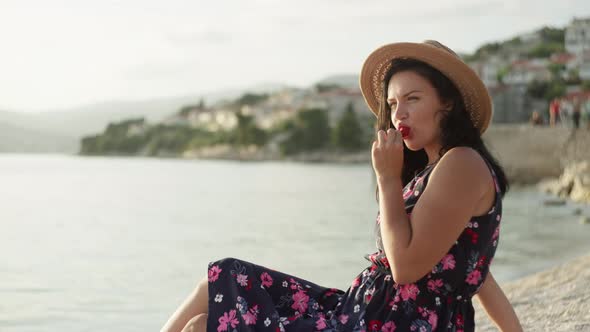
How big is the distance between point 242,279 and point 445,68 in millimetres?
666

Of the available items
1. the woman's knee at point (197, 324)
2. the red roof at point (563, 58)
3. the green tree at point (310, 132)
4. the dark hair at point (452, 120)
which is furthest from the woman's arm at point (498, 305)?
the red roof at point (563, 58)

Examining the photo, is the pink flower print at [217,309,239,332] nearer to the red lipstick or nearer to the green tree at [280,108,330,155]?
the red lipstick

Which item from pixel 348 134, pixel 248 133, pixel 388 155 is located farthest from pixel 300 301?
pixel 248 133

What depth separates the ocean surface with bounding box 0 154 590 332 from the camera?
20.7 feet

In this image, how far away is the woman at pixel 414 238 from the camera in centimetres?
154

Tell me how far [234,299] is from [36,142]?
345 feet

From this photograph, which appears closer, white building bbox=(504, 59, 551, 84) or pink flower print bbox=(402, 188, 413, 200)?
pink flower print bbox=(402, 188, 413, 200)

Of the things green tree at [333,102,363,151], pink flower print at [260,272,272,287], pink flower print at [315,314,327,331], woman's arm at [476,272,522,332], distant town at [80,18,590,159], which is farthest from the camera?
green tree at [333,102,363,151]

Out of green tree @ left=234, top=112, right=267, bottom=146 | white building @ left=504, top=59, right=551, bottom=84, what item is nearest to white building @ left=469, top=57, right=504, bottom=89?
white building @ left=504, top=59, right=551, bottom=84

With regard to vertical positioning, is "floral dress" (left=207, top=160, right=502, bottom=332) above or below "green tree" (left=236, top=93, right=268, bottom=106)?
above

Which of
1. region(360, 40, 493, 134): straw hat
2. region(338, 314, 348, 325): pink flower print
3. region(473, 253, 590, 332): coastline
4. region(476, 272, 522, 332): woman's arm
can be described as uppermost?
region(360, 40, 493, 134): straw hat

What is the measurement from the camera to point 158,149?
92812mm

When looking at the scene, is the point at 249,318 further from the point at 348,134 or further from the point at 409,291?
the point at 348,134

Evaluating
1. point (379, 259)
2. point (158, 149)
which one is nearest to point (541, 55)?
point (158, 149)
